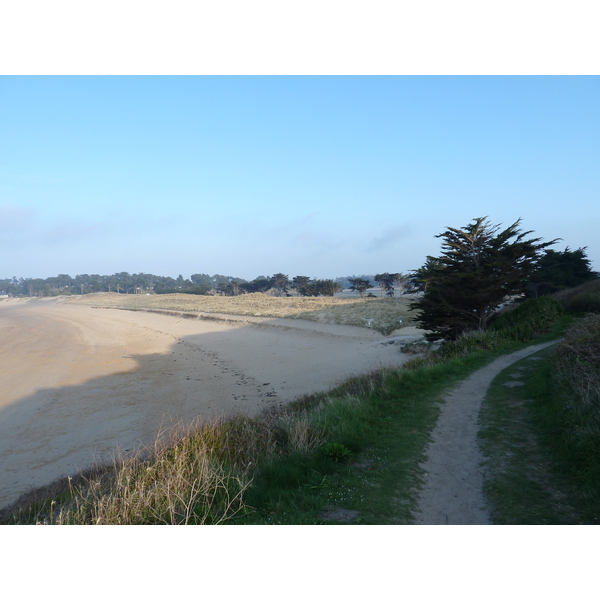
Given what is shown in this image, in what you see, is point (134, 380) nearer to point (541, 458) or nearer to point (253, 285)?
point (541, 458)

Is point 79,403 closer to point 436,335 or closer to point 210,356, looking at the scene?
point 210,356

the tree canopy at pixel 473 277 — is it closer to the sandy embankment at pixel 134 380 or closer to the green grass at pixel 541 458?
the sandy embankment at pixel 134 380

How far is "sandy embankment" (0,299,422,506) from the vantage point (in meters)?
9.02

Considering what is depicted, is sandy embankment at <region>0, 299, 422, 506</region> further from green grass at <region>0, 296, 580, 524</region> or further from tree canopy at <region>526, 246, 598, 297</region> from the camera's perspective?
tree canopy at <region>526, 246, 598, 297</region>

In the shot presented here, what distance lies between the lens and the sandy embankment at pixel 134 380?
9.02m

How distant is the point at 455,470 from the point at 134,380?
44.8 feet

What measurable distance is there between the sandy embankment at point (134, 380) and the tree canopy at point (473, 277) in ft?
10.1

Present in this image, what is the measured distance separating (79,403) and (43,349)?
1305 cm

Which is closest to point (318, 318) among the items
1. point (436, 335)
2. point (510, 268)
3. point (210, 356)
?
point (210, 356)

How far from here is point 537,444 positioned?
5.12m

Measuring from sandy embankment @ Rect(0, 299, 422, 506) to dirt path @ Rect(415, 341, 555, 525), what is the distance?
4933 millimetres

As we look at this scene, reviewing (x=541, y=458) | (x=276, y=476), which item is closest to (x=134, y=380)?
(x=276, y=476)

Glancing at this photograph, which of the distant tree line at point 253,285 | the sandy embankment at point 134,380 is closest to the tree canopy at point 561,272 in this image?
the sandy embankment at point 134,380

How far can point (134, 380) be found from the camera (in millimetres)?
15016
